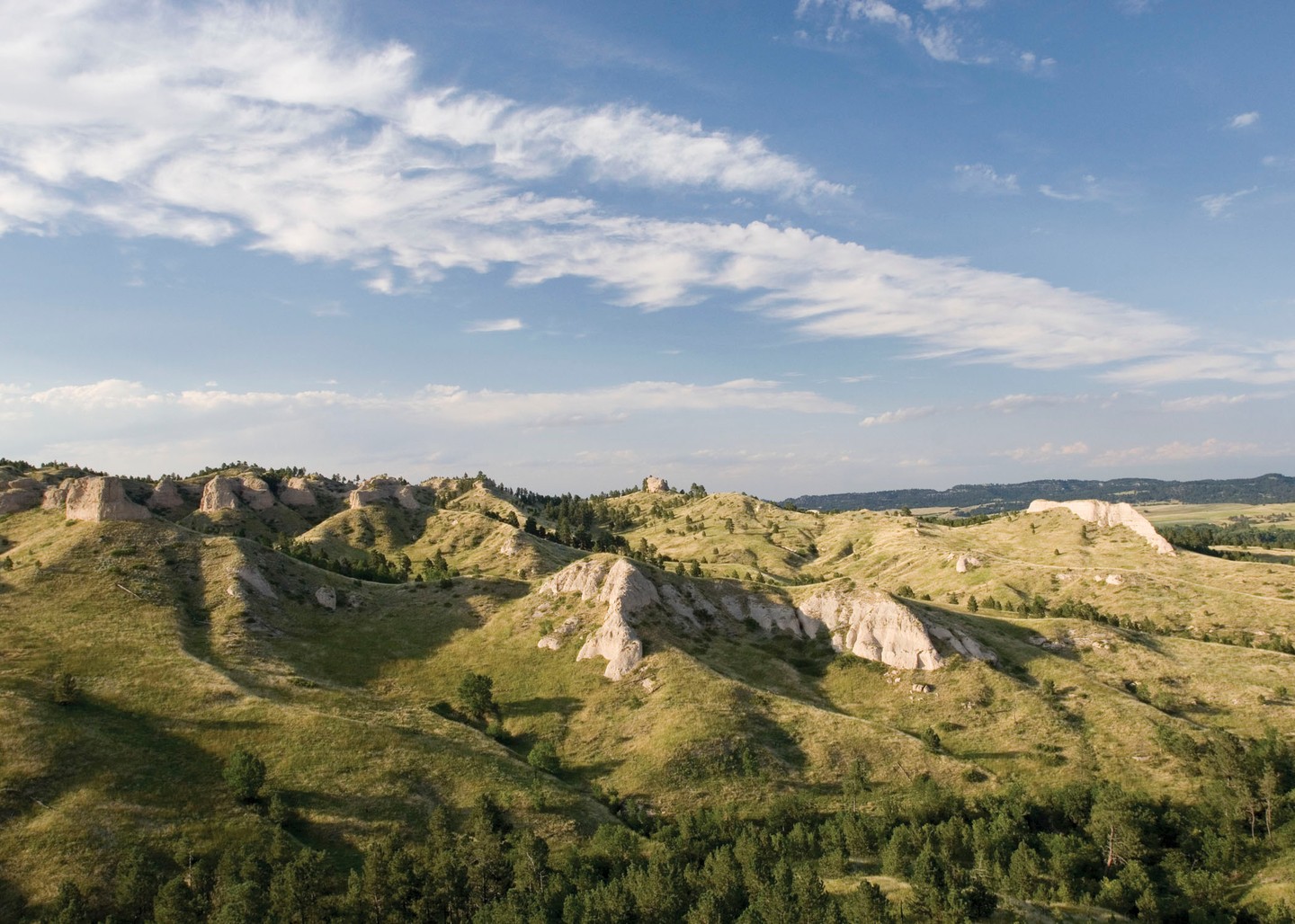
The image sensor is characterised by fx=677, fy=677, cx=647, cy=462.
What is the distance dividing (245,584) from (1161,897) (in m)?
149

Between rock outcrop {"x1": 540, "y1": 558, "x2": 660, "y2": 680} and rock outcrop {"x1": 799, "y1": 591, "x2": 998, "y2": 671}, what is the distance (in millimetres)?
36399

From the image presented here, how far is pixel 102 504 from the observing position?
147 metres

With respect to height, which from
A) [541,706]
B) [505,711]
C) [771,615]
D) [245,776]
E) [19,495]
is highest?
[19,495]

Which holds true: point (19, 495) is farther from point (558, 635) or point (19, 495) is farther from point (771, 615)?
point (771, 615)

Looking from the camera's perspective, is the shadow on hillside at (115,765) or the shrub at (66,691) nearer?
the shadow on hillside at (115,765)

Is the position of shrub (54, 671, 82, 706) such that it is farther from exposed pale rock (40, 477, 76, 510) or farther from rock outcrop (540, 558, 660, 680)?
exposed pale rock (40, 477, 76, 510)

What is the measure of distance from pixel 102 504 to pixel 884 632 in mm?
166859

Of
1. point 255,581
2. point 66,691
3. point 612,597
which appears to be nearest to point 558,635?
point 612,597

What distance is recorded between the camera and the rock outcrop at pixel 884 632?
412 feet

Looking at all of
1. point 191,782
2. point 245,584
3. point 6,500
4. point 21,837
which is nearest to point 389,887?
point 191,782

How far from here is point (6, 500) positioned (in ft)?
550

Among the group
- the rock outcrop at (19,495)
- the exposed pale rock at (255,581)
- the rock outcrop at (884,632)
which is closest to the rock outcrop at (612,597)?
the rock outcrop at (884,632)

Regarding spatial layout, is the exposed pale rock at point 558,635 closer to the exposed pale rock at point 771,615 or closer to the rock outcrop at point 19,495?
the exposed pale rock at point 771,615

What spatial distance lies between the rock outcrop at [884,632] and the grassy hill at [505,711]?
137 inches
